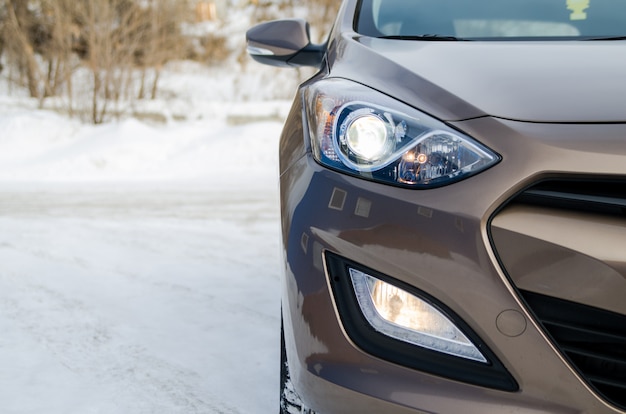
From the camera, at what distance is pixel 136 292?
9.58ft

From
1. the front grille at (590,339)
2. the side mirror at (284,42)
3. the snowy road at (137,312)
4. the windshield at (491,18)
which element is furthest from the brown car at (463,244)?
the side mirror at (284,42)

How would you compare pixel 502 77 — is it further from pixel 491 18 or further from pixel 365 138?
pixel 491 18

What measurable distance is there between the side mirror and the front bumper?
1204 mm

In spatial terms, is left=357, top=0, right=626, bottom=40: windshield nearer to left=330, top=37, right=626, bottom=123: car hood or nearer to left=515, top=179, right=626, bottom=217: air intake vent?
left=330, top=37, right=626, bottom=123: car hood

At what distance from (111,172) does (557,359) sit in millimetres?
6860

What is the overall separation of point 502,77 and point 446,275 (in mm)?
486

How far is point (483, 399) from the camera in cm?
109

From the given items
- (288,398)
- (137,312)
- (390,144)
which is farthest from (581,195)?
(137,312)

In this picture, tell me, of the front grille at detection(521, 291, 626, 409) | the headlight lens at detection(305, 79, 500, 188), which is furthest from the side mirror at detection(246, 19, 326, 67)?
the front grille at detection(521, 291, 626, 409)

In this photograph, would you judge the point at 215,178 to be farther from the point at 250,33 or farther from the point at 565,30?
the point at 565,30

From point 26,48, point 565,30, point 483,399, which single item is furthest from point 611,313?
point 26,48

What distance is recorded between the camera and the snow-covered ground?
6.47 ft

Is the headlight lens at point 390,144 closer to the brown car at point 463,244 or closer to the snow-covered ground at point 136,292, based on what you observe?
the brown car at point 463,244

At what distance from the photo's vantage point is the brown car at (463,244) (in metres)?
1.07
